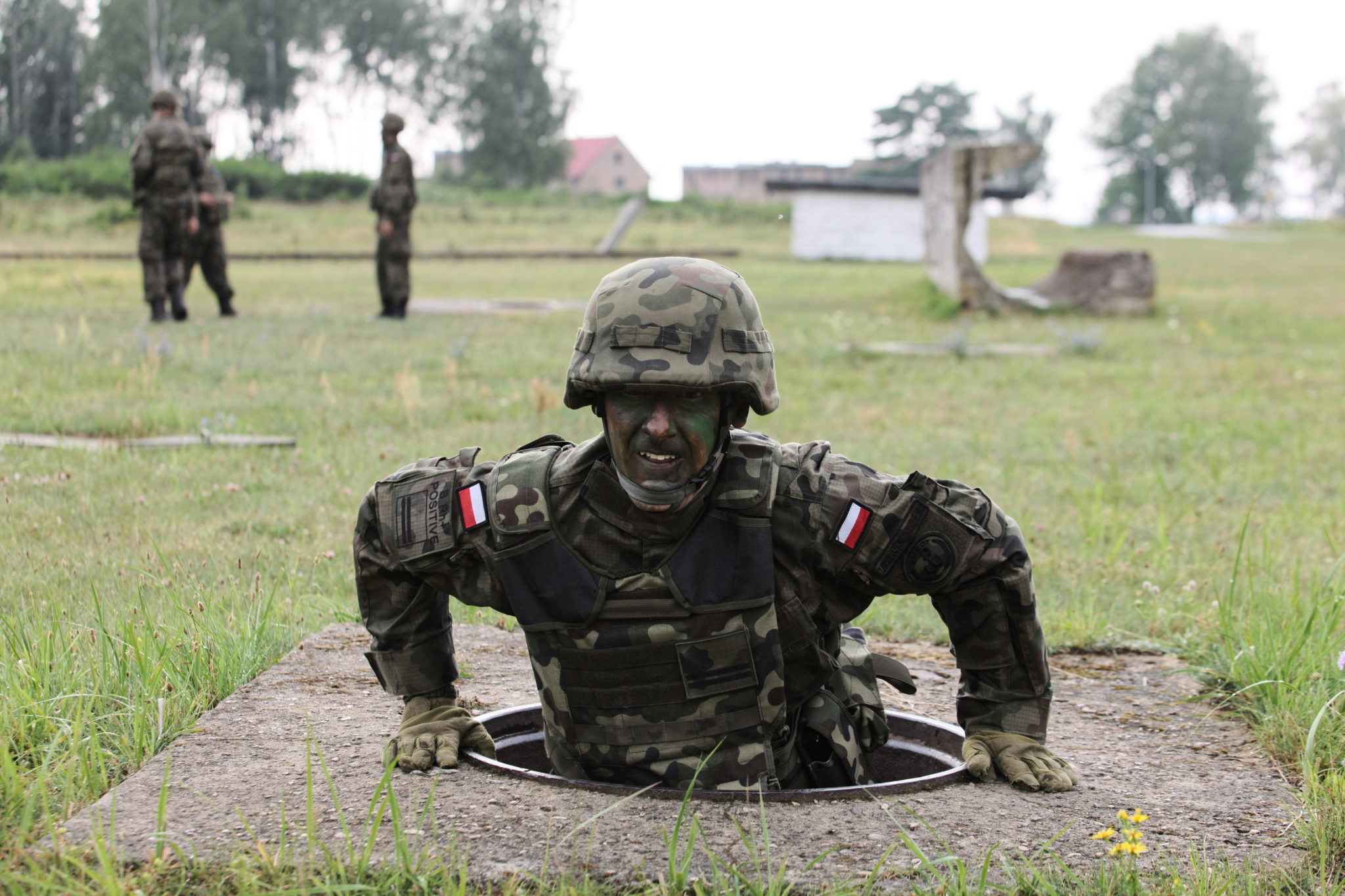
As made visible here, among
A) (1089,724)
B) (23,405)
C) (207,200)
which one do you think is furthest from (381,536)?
(207,200)

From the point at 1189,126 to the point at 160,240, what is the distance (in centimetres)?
7498

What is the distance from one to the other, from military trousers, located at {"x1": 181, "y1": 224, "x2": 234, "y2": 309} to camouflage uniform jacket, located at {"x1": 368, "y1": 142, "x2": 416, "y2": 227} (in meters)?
1.65

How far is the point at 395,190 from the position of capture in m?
13.9

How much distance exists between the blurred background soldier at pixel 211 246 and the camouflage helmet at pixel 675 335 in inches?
473

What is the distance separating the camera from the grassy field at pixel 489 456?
2936mm

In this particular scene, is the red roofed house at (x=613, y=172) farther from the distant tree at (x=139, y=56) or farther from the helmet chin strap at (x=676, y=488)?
the helmet chin strap at (x=676, y=488)

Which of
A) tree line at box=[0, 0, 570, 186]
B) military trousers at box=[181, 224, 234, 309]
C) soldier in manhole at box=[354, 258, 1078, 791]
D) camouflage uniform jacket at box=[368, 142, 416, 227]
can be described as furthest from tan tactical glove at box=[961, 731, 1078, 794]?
tree line at box=[0, 0, 570, 186]

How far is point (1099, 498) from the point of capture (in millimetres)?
5344

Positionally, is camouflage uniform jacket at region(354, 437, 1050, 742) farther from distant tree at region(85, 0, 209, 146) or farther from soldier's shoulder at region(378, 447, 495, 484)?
distant tree at region(85, 0, 209, 146)

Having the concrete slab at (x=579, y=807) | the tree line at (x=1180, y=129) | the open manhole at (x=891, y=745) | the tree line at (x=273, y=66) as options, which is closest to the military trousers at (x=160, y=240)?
the concrete slab at (x=579, y=807)

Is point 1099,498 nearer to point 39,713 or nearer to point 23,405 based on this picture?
point 39,713

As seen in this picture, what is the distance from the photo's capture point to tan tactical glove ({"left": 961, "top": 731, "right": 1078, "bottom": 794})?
8.85ft

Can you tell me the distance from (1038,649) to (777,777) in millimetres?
600

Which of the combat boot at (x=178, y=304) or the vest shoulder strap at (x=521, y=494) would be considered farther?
the combat boot at (x=178, y=304)
